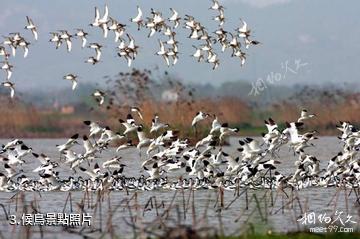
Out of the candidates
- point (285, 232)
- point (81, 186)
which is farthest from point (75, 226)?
point (81, 186)

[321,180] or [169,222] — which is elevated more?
[321,180]

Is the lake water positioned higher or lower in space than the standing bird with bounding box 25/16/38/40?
lower

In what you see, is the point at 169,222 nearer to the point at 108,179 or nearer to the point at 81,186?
the point at 108,179

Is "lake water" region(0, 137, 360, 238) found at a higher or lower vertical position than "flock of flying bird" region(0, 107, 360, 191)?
lower

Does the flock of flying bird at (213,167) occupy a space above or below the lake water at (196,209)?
above

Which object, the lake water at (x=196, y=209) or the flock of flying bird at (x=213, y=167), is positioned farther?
the flock of flying bird at (x=213, y=167)

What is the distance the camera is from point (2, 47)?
1062 inches

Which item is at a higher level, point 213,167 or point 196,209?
Answer: point 213,167

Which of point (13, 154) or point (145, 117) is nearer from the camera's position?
point (13, 154)

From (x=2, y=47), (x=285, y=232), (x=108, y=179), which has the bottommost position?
(x=285, y=232)

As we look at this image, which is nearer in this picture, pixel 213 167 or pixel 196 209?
pixel 196 209

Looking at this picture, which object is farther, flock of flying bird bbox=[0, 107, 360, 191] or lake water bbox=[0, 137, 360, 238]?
flock of flying bird bbox=[0, 107, 360, 191]

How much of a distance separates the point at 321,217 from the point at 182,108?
22234mm

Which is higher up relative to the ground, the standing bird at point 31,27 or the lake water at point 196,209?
the standing bird at point 31,27
